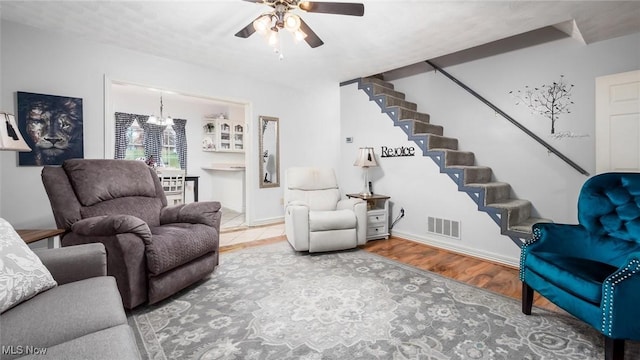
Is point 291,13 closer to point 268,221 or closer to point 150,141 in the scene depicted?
point 268,221

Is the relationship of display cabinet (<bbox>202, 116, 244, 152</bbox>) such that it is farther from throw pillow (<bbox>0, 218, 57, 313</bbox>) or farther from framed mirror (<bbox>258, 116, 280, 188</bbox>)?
throw pillow (<bbox>0, 218, 57, 313</bbox>)

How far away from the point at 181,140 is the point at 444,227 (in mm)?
5527

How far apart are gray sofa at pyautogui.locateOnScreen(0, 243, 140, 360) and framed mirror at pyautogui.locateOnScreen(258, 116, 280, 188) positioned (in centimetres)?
327

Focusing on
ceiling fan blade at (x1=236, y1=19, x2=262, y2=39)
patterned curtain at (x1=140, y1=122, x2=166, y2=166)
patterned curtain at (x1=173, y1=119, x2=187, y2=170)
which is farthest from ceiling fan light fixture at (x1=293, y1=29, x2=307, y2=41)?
patterned curtain at (x1=140, y1=122, x2=166, y2=166)

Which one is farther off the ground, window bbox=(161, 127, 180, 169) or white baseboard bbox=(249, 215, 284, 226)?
window bbox=(161, 127, 180, 169)

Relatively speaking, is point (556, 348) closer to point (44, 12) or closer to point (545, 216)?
point (545, 216)

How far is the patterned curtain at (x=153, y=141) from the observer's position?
5.85 m

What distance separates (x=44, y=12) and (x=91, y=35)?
43 cm

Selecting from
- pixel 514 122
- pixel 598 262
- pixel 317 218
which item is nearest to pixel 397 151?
pixel 514 122

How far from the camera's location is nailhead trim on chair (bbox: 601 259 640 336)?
1.30m

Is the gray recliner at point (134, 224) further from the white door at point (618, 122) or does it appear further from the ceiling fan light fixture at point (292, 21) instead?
the white door at point (618, 122)

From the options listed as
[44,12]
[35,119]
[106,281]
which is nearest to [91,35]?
[44,12]

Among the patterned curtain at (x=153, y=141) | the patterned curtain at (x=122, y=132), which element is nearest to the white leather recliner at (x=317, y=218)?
the patterned curtain at (x=153, y=141)

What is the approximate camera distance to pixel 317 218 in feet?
10.0
